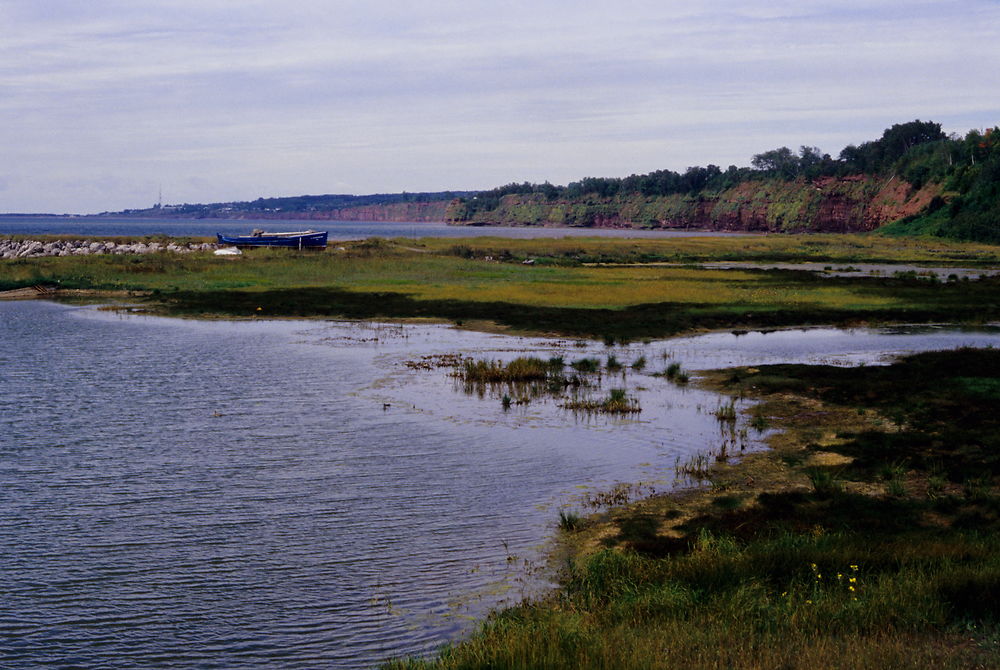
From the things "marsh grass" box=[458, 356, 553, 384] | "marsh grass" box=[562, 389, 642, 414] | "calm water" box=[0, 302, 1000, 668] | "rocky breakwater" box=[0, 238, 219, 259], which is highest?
"rocky breakwater" box=[0, 238, 219, 259]

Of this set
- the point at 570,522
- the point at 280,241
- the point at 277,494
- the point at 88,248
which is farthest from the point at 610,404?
the point at 88,248

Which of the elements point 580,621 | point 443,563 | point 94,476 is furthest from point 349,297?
point 580,621

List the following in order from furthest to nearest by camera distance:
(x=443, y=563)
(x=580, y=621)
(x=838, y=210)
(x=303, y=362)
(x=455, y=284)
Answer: (x=838, y=210)
(x=455, y=284)
(x=303, y=362)
(x=443, y=563)
(x=580, y=621)

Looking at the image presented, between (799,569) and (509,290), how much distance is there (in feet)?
149

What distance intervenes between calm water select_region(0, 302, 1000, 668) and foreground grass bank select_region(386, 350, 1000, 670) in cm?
153

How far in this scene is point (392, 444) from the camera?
20422 millimetres

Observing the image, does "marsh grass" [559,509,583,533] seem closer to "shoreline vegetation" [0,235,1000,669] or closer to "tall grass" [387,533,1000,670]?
"shoreline vegetation" [0,235,1000,669]

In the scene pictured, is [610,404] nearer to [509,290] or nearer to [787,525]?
[787,525]

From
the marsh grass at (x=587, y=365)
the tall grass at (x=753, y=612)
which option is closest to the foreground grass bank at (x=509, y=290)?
the marsh grass at (x=587, y=365)

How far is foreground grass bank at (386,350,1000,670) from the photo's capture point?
28.3 feet

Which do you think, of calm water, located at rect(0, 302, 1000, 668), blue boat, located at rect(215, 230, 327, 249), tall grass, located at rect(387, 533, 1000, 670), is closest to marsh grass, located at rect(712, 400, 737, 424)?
calm water, located at rect(0, 302, 1000, 668)

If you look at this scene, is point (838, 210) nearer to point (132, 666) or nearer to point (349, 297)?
point (349, 297)

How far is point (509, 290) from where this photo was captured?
2211 inches

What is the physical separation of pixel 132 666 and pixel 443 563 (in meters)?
4.46
